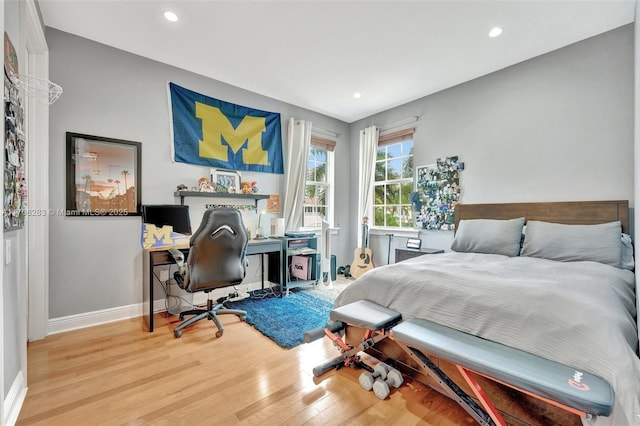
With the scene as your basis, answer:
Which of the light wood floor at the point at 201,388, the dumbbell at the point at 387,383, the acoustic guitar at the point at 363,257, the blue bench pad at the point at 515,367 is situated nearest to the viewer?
the blue bench pad at the point at 515,367

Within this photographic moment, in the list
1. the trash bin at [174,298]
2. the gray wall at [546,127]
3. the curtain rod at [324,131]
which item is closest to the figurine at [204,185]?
the trash bin at [174,298]

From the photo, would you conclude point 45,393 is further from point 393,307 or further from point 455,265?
point 455,265

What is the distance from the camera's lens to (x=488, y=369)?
122 cm

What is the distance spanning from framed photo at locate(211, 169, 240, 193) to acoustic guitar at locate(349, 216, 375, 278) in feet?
6.89

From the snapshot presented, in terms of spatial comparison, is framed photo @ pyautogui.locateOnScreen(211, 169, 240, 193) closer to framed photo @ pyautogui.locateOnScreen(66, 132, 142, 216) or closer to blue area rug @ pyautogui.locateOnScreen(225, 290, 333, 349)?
framed photo @ pyautogui.locateOnScreen(66, 132, 142, 216)

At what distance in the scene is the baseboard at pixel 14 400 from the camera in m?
1.41

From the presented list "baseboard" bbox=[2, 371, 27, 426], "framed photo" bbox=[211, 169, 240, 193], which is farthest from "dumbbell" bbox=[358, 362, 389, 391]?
"framed photo" bbox=[211, 169, 240, 193]

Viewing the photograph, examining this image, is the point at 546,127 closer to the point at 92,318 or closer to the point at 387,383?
the point at 387,383

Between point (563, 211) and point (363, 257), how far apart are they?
2.53 metres

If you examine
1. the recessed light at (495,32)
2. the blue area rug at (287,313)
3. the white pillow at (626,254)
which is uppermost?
the recessed light at (495,32)

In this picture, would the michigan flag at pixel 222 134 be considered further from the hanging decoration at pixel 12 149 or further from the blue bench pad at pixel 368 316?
the blue bench pad at pixel 368 316

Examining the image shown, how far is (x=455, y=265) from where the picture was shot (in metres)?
2.27

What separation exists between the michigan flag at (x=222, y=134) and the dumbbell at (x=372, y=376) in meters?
2.80

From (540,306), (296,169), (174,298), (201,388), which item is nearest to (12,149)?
(201,388)
